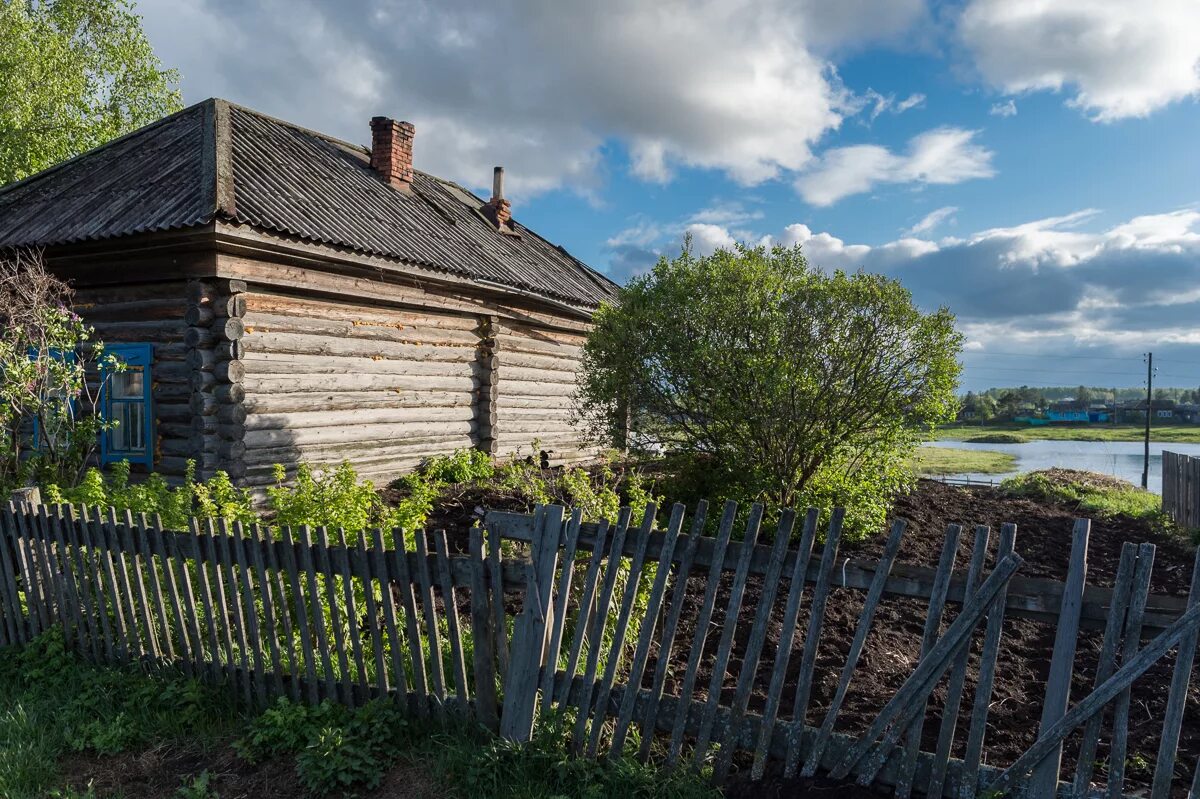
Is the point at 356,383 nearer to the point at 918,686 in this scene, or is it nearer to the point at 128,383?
the point at 128,383

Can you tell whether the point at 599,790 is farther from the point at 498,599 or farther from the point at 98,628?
the point at 98,628

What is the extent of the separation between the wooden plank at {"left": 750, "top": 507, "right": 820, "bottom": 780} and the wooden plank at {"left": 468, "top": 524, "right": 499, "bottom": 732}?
50.0 inches

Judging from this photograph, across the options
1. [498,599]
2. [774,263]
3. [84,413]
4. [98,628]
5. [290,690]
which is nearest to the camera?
[498,599]

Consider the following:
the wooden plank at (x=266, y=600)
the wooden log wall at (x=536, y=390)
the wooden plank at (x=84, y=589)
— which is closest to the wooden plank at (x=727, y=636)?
the wooden plank at (x=266, y=600)

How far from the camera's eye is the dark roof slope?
924 cm

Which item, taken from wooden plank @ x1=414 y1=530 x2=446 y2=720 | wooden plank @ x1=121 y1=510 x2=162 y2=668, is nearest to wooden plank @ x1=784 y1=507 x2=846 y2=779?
wooden plank @ x1=414 y1=530 x2=446 y2=720

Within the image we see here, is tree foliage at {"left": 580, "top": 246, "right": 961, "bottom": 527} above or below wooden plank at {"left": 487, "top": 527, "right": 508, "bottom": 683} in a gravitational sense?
above

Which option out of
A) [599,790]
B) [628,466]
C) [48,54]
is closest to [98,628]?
[599,790]

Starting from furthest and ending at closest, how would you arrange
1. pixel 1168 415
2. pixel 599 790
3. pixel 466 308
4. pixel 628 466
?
pixel 1168 415 < pixel 466 308 < pixel 628 466 < pixel 599 790

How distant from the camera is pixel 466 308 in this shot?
12.2 m

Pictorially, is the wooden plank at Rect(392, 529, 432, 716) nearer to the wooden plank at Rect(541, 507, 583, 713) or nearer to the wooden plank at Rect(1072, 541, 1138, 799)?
the wooden plank at Rect(541, 507, 583, 713)

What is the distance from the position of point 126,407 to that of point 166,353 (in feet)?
3.34

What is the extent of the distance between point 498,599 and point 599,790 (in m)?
0.94

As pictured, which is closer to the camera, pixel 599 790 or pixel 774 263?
pixel 599 790
